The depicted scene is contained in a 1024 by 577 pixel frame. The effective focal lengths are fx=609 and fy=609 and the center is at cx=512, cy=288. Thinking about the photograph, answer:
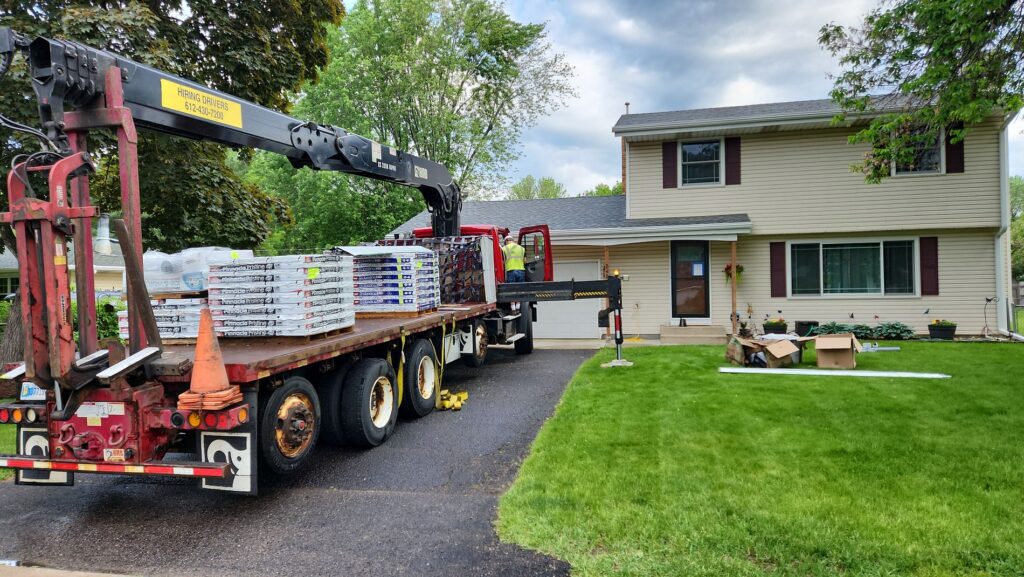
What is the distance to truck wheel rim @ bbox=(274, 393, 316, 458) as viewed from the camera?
458 centimetres

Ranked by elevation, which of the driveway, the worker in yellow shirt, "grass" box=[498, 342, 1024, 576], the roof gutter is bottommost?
the driveway

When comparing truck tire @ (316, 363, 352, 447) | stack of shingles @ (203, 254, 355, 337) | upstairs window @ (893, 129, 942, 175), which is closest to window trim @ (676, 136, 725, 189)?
upstairs window @ (893, 129, 942, 175)

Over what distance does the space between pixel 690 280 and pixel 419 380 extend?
8895 millimetres

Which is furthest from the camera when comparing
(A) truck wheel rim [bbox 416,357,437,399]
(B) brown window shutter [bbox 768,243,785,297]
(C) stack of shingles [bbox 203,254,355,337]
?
(B) brown window shutter [bbox 768,243,785,297]

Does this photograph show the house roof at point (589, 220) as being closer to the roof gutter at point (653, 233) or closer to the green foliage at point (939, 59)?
the roof gutter at point (653, 233)

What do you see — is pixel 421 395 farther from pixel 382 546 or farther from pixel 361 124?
pixel 361 124

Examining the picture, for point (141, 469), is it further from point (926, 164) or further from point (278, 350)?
point (926, 164)

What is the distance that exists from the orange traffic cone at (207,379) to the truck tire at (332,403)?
166 centimetres

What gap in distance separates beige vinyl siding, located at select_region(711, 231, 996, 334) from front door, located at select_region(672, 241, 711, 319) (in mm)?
214

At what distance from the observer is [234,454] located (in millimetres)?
4121

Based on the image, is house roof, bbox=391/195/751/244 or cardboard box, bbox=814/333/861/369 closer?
cardboard box, bbox=814/333/861/369

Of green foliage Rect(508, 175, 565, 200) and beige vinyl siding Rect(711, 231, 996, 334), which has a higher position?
green foliage Rect(508, 175, 565, 200)

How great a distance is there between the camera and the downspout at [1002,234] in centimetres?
1270

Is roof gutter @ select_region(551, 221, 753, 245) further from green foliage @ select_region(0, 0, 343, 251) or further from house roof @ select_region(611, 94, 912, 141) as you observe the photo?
green foliage @ select_region(0, 0, 343, 251)
